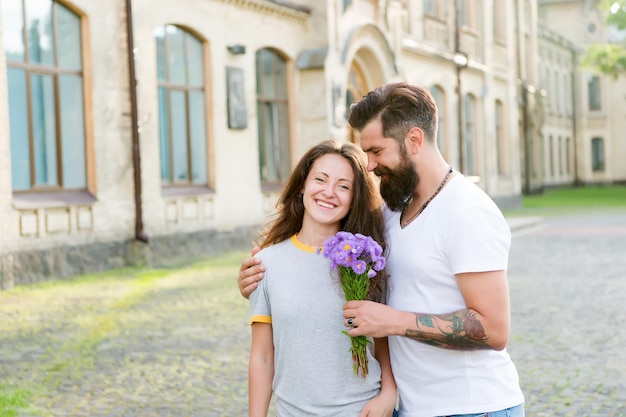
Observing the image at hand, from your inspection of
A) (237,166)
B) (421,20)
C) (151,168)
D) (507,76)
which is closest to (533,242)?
(237,166)

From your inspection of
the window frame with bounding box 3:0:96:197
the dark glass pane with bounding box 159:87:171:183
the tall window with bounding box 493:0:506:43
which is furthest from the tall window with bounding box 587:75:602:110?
the window frame with bounding box 3:0:96:197

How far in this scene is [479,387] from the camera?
116 inches

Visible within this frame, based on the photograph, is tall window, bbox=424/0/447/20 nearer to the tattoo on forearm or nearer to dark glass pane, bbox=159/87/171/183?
dark glass pane, bbox=159/87/171/183

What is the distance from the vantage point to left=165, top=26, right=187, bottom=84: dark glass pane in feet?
57.6

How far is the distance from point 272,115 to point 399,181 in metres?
17.6

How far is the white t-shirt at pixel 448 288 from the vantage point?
289 cm

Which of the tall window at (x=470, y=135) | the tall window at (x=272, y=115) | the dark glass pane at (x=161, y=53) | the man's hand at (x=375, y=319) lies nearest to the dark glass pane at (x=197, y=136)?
the dark glass pane at (x=161, y=53)

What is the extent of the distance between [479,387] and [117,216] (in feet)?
44.0

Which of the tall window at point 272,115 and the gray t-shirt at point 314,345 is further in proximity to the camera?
the tall window at point 272,115

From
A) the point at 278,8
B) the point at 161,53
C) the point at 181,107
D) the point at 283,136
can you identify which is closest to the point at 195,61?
the point at 181,107

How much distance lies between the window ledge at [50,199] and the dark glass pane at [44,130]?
21 cm

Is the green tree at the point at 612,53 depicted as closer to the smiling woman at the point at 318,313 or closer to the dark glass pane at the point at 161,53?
the dark glass pane at the point at 161,53

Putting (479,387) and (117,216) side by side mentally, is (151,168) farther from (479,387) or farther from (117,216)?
(479,387)

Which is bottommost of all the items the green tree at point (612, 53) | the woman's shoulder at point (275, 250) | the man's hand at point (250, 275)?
the man's hand at point (250, 275)
